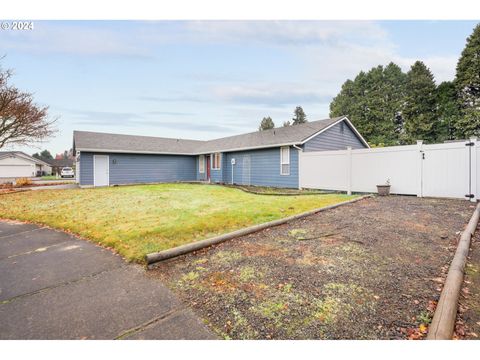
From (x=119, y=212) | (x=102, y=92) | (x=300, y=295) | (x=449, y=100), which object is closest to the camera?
(x=300, y=295)

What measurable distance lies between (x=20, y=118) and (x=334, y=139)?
72.1ft

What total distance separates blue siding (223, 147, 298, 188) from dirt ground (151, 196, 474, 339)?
8475 mm

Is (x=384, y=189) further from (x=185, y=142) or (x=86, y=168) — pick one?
(x=185, y=142)

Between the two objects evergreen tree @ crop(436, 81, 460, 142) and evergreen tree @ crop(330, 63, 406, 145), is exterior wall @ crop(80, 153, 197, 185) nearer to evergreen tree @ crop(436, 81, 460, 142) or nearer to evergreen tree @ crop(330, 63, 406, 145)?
evergreen tree @ crop(330, 63, 406, 145)

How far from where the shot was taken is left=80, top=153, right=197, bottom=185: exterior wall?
674 inches

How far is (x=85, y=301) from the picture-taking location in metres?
2.67

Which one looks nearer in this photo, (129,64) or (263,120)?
(129,64)

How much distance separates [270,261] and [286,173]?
10758 mm

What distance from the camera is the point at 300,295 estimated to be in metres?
2.59

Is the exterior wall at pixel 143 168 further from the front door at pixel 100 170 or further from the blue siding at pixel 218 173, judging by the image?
the blue siding at pixel 218 173

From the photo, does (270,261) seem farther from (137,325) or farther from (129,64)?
(129,64)

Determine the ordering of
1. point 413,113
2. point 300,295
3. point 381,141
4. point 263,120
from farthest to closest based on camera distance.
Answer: point 263,120 → point 381,141 → point 413,113 → point 300,295

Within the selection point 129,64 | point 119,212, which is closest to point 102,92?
point 129,64
